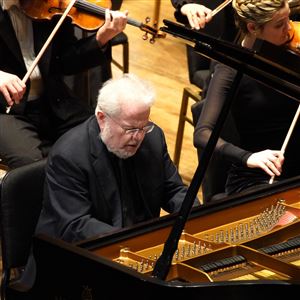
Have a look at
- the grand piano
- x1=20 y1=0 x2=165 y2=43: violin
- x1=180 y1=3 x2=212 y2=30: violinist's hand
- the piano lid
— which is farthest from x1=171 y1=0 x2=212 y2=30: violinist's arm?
the piano lid

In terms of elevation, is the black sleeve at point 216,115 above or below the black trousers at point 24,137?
above

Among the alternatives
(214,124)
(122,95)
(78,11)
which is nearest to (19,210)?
(122,95)

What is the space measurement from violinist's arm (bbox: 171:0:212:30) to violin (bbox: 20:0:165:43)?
15 cm

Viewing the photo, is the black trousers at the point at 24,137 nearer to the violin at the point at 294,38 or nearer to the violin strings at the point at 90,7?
the violin strings at the point at 90,7

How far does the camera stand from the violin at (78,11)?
3312 millimetres

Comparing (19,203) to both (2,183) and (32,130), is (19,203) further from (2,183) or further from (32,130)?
(32,130)

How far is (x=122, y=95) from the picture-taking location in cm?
250

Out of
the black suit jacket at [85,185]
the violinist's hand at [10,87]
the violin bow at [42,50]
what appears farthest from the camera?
the violin bow at [42,50]

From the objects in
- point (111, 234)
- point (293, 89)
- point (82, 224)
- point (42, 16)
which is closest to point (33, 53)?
point (42, 16)

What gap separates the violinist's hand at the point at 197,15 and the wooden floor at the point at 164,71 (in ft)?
3.08

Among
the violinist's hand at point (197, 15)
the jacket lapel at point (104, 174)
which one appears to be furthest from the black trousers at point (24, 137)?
the violinist's hand at point (197, 15)

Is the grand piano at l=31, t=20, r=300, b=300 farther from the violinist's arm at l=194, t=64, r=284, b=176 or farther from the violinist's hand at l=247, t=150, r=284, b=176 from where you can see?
the violinist's arm at l=194, t=64, r=284, b=176

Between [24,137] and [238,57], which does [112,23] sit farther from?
[238,57]

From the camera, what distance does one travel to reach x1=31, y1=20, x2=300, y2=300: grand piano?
1865mm
